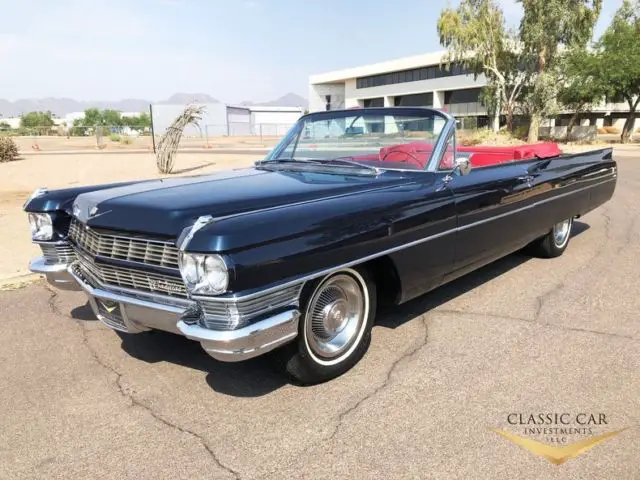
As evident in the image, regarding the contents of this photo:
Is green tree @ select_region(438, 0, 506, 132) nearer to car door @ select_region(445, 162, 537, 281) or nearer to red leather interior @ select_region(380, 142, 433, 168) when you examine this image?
car door @ select_region(445, 162, 537, 281)

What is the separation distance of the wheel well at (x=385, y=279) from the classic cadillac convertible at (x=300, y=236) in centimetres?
1

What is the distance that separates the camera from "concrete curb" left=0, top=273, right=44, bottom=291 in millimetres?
5234

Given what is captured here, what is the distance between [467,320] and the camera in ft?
13.5

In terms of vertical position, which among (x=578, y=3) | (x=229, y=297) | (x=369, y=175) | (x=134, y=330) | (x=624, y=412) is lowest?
(x=624, y=412)

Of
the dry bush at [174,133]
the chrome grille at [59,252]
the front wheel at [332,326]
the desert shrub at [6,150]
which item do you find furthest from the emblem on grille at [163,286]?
the desert shrub at [6,150]

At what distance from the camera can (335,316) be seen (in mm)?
3250

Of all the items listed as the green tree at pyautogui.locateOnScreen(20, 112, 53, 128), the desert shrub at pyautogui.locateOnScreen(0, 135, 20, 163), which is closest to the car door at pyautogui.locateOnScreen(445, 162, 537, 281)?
the desert shrub at pyautogui.locateOnScreen(0, 135, 20, 163)

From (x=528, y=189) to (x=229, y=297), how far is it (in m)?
3.20

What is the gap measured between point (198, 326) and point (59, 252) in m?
1.63

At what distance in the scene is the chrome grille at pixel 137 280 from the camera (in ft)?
9.14

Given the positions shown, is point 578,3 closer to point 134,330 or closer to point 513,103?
point 513,103

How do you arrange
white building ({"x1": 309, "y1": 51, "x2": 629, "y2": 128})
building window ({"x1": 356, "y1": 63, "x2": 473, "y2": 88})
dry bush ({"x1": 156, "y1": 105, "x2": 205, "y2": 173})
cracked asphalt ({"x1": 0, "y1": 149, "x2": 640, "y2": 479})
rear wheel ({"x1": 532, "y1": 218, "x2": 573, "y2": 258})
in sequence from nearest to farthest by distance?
cracked asphalt ({"x1": 0, "y1": 149, "x2": 640, "y2": 479}) < rear wheel ({"x1": 532, "y1": 218, "x2": 573, "y2": 258}) < dry bush ({"x1": 156, "y1": 105, "x2": 205, "y2": 173}) < white building ({"x1": 309, "y1": 51, "x2": 629, "y2": 128}) < building window ({"x1": 356, "y1": 63, "x2": 473, "y2": 88})

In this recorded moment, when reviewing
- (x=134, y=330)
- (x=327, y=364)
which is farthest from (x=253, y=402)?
(x=134, y=330)

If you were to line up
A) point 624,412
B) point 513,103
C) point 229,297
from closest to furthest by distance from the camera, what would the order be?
point 229,297 < point 624,412 < point 513,103
